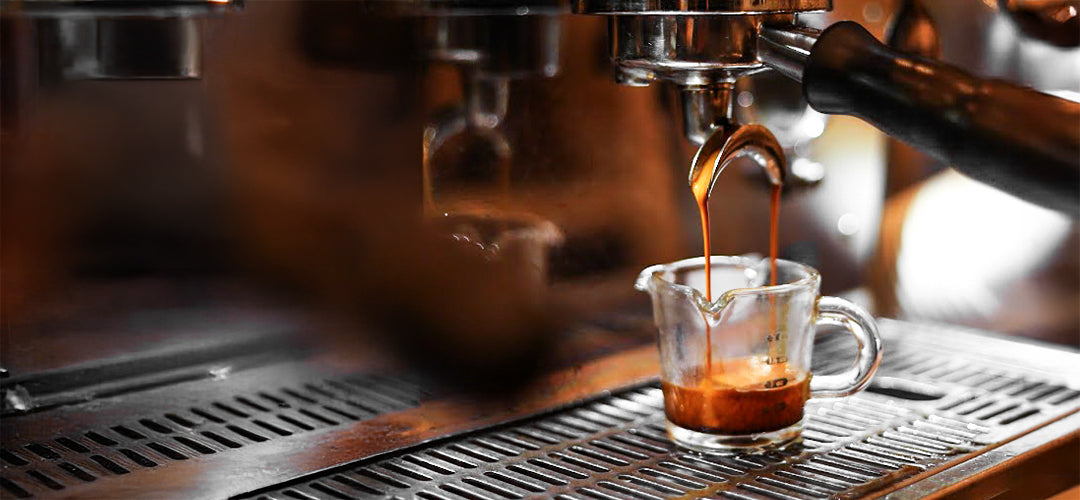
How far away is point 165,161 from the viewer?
69 centimetres

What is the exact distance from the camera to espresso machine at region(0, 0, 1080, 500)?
1.96 feet

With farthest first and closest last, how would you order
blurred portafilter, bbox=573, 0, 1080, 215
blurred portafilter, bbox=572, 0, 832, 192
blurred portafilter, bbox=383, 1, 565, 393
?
blurred portafilter, bbox=383, 1, 565, 393, blurred portafilter, bbox=572, 0, 832, 192, blurred portafilter, bbox=573, 0, 1080, 215

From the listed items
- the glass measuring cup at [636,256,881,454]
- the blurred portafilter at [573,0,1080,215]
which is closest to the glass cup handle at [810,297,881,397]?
the glass measuring cup at [636,256,881,454]

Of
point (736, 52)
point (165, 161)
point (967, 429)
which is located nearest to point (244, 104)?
point (165, 161)

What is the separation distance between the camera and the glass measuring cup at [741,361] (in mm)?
657

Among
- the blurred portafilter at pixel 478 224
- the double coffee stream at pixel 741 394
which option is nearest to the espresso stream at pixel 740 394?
the double coffee stream at pixel 741 394

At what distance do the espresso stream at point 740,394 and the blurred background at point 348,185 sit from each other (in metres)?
0.17

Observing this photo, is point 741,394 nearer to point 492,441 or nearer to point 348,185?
point 492,441

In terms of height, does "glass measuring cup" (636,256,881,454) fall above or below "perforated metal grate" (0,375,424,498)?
above

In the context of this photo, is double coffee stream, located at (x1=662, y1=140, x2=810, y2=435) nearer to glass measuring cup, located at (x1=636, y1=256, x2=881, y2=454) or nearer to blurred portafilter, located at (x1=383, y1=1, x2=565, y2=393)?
glass measuring cup, located at (x1=636, y1=256, x2=881, y2=454)

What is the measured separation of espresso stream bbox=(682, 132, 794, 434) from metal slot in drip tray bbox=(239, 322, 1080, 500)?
2 centimetres

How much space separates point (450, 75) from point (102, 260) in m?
0.23

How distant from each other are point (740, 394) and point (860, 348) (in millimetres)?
82

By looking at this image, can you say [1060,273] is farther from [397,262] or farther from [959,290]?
[397,262]
